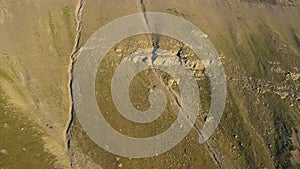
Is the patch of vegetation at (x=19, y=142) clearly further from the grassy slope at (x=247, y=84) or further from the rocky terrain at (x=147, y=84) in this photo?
the grassy slope at (x=247, y=84)

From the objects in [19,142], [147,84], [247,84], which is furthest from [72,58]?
[247,84]

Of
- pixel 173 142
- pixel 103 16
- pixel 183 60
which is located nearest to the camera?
pixel 173 142

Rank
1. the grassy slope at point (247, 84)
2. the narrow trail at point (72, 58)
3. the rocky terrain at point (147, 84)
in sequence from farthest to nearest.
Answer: the grassy slope at point (247, 84) → the narrow trail at point (72, 58) → the rocky terrain at point (147, 84)

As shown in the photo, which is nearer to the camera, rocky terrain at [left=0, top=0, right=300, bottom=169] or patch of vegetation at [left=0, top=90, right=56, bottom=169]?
patch of vegetation at [left=0, top=90, right=56, bottom=169]

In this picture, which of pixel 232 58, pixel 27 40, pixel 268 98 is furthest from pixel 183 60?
pixel 27 40

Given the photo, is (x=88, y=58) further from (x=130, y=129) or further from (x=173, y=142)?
(x=173, y=142)

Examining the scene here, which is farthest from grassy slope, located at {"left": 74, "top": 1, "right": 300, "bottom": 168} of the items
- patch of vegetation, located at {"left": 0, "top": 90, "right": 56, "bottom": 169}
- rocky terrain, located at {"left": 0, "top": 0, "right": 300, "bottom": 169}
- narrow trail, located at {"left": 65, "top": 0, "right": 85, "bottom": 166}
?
patch of vegetation, located at {"left": 0, "top": 90, "right": 56, "bottom": 169}

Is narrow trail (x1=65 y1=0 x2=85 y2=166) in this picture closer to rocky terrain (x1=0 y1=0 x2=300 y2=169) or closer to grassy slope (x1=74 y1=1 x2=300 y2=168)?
rocky terrain (x1=0 y1=0 x2=300 y2=169)

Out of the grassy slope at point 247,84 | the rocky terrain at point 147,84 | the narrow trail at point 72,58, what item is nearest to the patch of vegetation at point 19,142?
the rocky terrain at point 147,84
